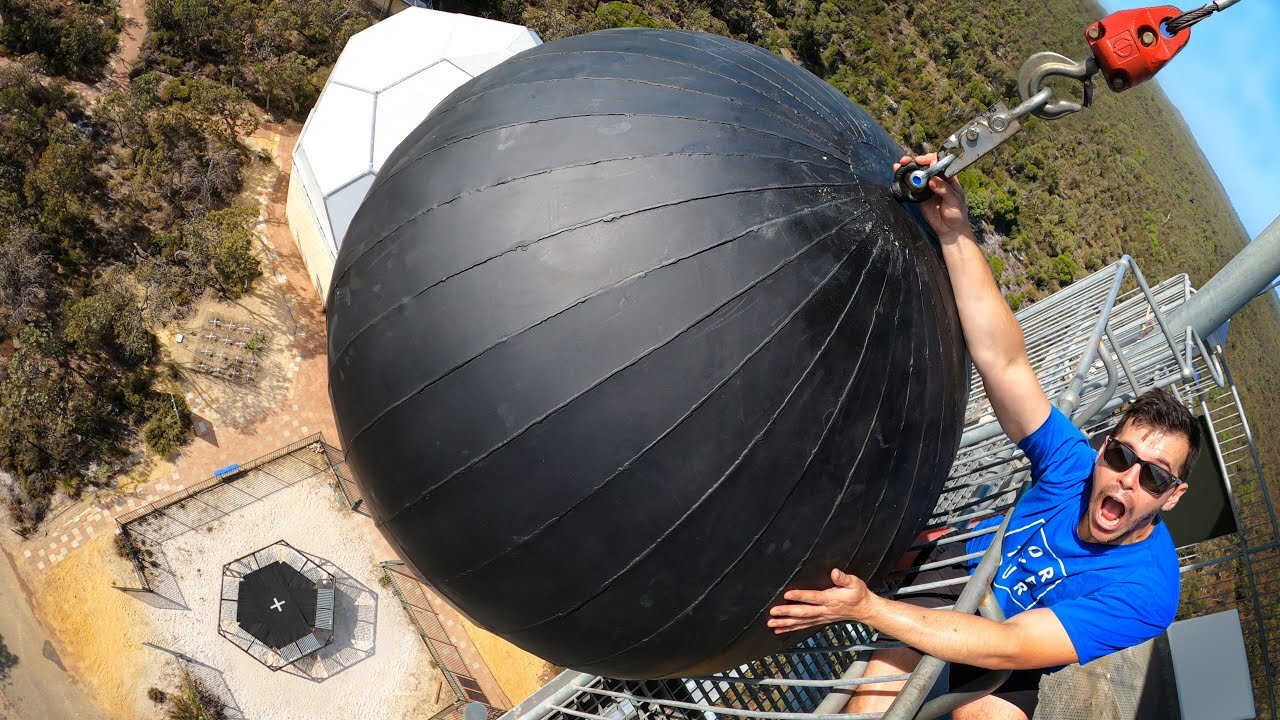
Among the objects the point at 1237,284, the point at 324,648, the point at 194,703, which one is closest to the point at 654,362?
the point at 1237,284

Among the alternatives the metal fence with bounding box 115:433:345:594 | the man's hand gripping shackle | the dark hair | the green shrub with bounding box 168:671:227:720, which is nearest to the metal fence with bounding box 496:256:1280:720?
the dark hair

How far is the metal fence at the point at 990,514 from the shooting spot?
7335mm

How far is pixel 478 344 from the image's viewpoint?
224 inches

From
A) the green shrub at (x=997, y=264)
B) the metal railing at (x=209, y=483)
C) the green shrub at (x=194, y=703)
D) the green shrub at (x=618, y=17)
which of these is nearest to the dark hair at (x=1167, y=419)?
the metal railing at (x=209, y=483)

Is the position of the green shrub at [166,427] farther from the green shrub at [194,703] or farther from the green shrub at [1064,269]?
the green shrub at [1064,269]

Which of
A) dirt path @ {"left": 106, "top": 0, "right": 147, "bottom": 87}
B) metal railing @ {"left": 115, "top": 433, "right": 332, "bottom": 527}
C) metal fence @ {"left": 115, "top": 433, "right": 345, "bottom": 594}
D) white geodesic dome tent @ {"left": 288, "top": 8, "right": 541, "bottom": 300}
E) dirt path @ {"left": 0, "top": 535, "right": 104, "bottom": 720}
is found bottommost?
dirt path @ {"left": 0, "top": 535, "right": 104, "bottom": 720}

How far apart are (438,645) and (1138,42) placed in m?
17.6

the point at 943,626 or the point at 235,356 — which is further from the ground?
the point at 235,356

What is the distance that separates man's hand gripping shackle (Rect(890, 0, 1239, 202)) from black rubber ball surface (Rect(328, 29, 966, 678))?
0.55 metres

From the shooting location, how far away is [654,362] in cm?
533

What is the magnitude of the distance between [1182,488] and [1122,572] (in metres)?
0.82

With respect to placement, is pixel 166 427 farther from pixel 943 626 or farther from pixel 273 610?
pixel 943 626

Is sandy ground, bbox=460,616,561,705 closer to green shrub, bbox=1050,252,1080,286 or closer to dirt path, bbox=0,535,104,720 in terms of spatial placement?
dirt path, bbox=0,535,104,720

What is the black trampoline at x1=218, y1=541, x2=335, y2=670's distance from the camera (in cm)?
1741
